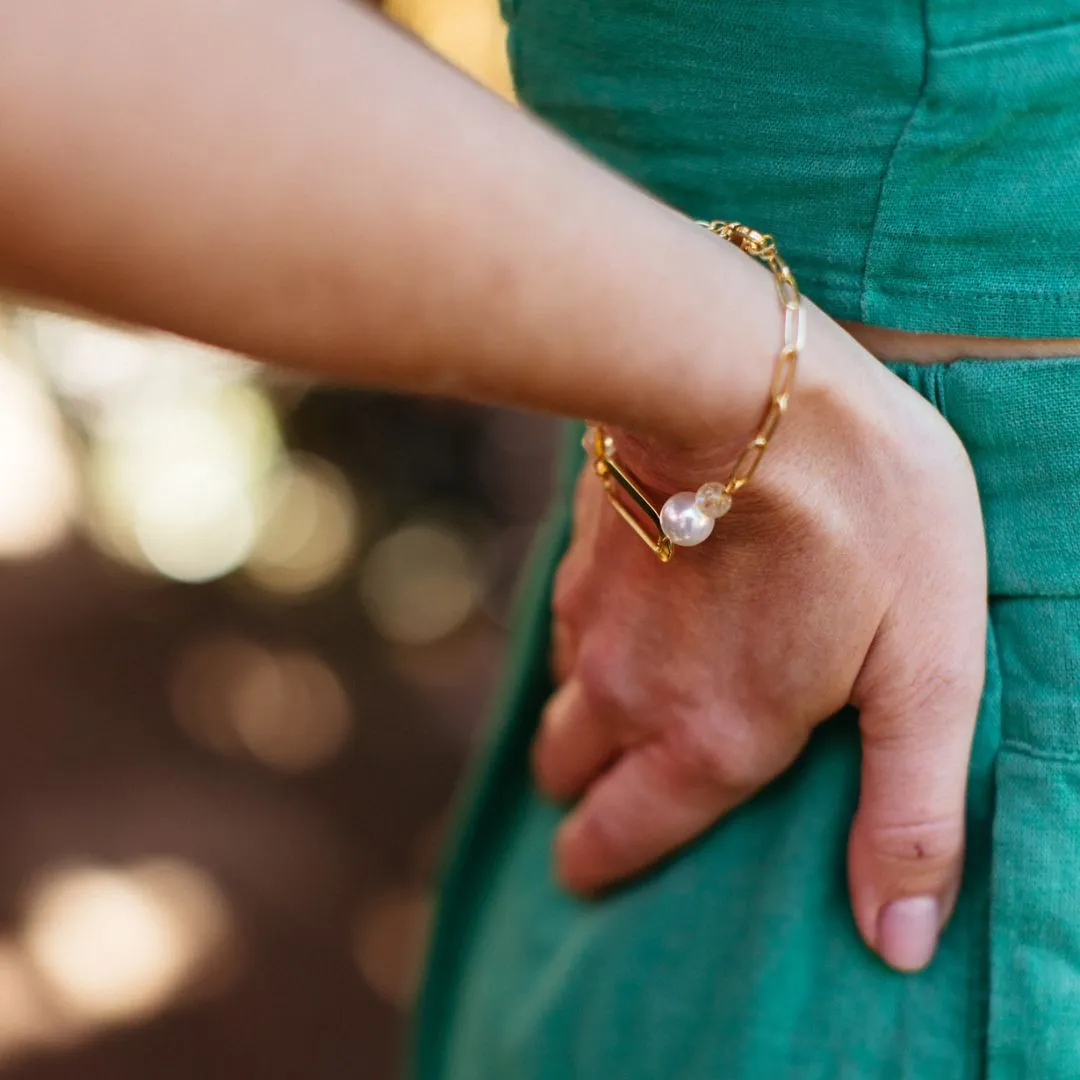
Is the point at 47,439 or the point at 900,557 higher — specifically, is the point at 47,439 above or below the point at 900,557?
below

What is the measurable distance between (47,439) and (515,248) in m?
2.41

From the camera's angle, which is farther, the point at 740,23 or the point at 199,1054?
the point at 199,1054

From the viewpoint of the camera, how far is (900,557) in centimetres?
49

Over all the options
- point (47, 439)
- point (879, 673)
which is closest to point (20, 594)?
point (47, 439)

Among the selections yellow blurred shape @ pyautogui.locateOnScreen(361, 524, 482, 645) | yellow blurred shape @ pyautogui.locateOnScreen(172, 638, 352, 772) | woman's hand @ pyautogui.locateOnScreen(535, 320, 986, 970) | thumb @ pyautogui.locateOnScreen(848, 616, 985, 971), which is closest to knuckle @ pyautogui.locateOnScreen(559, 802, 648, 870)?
woman's hand @ pyautogui.locateOnScreen(535, 320, 986, 970)

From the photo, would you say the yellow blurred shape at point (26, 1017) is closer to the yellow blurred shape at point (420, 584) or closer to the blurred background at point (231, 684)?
the blurred background at point (231, 684)

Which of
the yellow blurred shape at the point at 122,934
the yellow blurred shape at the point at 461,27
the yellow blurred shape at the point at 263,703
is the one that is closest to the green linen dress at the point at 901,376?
the yellow blurred shape at the point at 461,27

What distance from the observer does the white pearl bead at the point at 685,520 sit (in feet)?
1.62

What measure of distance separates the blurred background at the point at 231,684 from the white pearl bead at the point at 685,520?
1.17 m

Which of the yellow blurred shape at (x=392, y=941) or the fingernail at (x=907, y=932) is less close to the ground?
the fingernail at (x=907, y=932)

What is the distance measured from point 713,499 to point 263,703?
1.77m

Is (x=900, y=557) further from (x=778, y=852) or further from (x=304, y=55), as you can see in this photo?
(x=304, y=55)

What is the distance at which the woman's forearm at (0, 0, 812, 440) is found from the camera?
331 mm

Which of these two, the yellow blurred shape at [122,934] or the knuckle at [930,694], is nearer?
the knuckle at [930,694]
